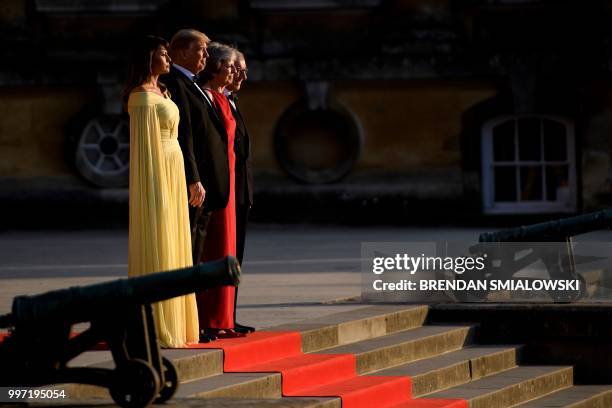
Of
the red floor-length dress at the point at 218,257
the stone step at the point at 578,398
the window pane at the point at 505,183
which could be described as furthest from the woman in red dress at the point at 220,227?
the window pane at the point at 505,183

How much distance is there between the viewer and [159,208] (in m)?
8.93

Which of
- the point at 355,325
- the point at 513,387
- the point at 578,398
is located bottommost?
the point at 578,398

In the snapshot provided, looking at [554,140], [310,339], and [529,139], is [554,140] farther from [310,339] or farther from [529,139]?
[310,339]

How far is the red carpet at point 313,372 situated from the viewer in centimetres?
900

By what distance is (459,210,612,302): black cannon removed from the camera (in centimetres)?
1207

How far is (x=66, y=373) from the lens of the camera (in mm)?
7199

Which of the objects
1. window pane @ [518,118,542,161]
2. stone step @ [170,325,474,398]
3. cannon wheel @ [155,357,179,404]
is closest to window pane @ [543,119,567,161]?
window pane @ [518,118,542,161]

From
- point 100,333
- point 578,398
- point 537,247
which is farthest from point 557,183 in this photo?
point 100,333

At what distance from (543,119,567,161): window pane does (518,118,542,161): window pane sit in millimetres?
104

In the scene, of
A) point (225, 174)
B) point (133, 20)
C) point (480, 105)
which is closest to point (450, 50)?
point (480, 105)

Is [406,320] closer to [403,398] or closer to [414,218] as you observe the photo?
[403,398]

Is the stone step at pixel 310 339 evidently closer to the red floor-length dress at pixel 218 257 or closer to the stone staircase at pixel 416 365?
the stone staircase at pixel 416 365

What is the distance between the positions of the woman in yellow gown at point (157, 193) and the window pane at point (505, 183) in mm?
12986

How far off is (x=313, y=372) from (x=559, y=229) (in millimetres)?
3351
